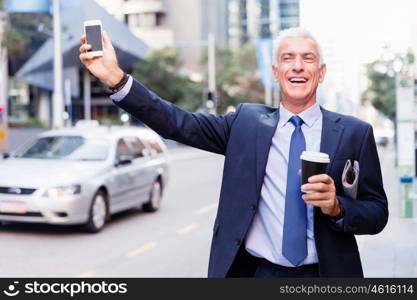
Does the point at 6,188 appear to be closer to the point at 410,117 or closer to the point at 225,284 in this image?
the point at 410,117

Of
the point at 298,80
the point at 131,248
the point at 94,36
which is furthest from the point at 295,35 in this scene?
the point at 131,248

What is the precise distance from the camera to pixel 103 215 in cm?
981

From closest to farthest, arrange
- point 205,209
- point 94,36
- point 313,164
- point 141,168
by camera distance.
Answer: point 313,164 < point 94,36 < point 141,168 < point 205,209

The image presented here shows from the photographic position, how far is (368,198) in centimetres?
264

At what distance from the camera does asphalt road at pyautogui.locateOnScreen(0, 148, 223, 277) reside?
23.5 feet

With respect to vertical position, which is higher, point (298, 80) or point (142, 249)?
point (298, 80)

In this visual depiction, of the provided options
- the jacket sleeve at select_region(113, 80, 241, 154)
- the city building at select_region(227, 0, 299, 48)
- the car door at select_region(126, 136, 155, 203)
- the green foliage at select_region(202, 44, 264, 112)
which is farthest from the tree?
the city building at select_region(227, 0, 299, 48)

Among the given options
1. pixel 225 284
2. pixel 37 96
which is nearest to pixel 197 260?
pixel 225 284

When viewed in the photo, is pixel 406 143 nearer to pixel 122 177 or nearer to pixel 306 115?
pixel 122 177

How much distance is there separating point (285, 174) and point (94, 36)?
907 mm

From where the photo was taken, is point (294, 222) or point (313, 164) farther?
point (294, 222)

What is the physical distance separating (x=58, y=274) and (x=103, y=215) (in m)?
2.88

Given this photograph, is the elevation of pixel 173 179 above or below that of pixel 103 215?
below

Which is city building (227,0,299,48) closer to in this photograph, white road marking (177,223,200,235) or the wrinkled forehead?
white road marking (177,223,200,235)
